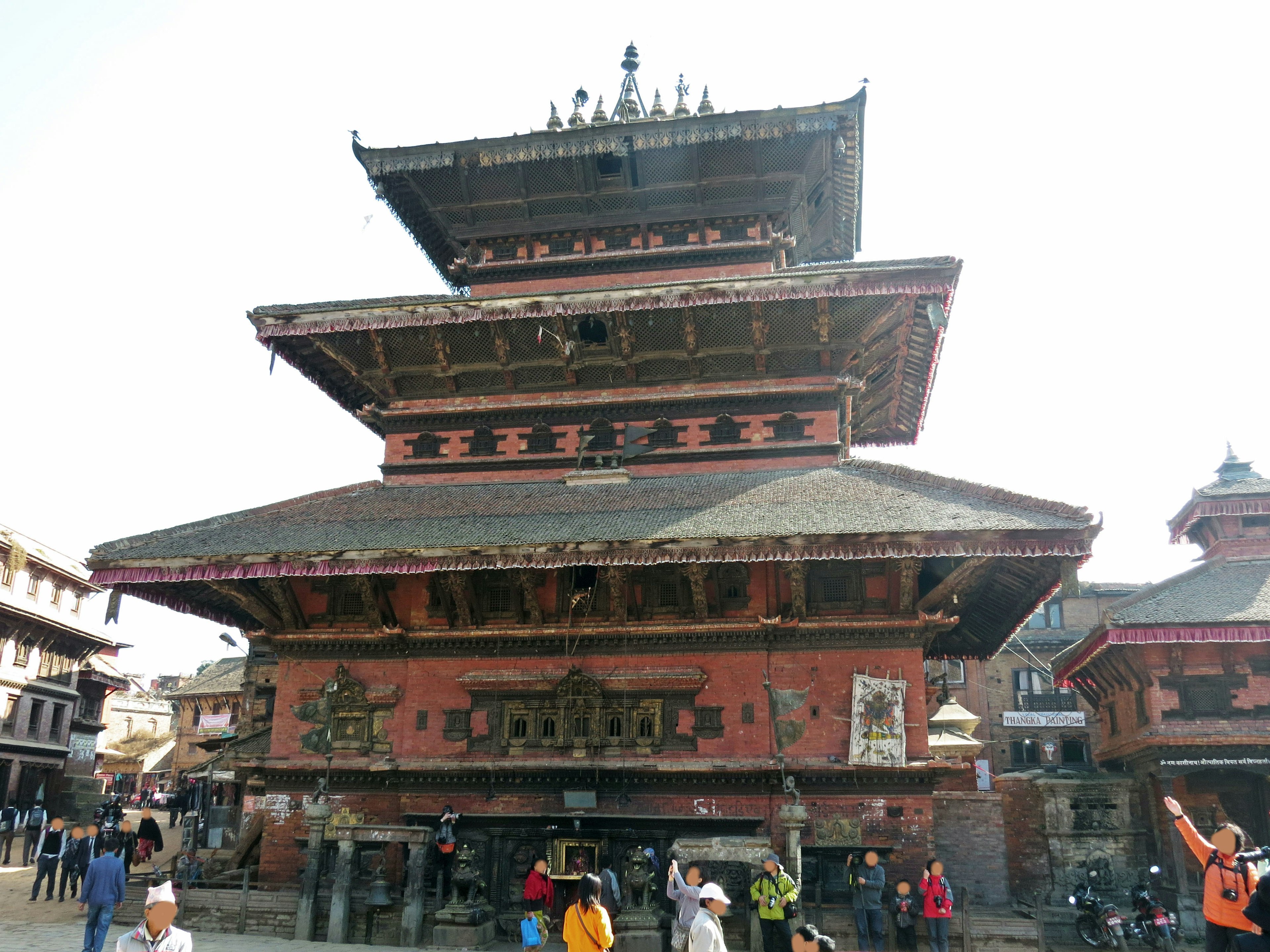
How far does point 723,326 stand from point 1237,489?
20528 mm

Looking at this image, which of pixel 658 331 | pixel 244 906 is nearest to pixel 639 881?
pixel 244 906

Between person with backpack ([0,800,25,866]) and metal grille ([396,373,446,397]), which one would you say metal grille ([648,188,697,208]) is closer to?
metal grille ([396,373,446,397])

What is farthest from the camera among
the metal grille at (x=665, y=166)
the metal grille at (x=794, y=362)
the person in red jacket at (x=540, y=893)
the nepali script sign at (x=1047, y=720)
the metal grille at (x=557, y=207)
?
the nepali script sign at (x=1047, y=720)

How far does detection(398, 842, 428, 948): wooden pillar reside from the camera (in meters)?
14.9

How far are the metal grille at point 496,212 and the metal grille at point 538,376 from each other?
4.41m

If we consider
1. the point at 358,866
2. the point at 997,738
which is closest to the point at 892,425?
the point at 358,866

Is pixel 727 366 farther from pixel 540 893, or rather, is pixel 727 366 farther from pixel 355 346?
pixel 540 893

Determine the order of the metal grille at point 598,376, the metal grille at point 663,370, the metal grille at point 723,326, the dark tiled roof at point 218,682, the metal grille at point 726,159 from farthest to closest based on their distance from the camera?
1. the dark tiled roof at point 218,682
2. the metal grille at point 726,159
3. the metal grille at point 598,376
4. the metal grille at point 663,370
5. the metal grille at point 723,326

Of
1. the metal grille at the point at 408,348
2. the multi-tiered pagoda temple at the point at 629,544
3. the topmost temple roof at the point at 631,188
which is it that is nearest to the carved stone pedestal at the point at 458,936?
the multi-tiered pagoda temple at the point at 629,544

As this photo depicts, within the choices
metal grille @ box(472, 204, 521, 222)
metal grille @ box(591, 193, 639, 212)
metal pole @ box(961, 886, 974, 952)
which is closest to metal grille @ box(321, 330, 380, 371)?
metal grille @ box(472, 204, 521, 222)

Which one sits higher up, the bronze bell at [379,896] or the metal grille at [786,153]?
the metal grille at [786,153]

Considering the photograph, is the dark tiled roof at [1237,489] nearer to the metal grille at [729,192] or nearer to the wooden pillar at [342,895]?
the metal grille at [729,192]

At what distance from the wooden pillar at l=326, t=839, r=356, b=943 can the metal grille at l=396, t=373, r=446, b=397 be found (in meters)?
8.96

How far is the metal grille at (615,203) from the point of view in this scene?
21609mm
